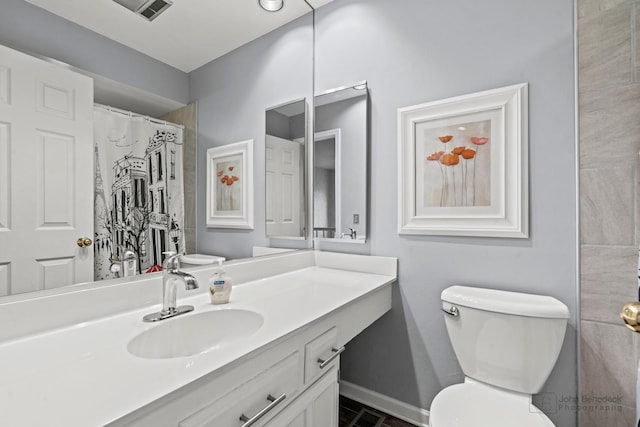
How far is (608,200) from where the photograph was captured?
1.16m

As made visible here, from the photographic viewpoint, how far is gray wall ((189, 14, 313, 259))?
132 centimetres

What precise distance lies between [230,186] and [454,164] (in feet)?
3.55

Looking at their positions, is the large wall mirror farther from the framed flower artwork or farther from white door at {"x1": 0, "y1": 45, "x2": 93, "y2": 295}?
the framed flower artwork

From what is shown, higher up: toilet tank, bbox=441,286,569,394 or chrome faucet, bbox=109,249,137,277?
chrome faucet, bbox=109,249,137,277

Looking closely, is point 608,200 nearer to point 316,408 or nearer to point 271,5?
point 316,408

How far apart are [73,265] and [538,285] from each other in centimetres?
173

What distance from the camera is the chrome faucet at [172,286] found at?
100 centimetres

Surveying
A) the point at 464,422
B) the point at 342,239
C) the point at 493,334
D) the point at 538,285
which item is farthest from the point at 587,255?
the point at 342,239

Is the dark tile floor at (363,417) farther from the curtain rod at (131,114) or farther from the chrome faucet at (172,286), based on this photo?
the curtain rod at (131,114)

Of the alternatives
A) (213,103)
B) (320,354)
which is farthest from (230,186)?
(320,354)

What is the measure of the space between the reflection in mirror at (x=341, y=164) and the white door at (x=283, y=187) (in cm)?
12

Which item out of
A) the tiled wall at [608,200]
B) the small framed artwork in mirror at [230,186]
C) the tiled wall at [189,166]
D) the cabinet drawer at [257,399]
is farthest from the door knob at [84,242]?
the tiled wall at [608,200]

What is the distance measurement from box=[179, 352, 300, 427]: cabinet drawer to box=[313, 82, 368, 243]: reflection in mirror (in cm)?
95

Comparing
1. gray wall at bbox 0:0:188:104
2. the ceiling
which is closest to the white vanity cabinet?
gray wall at bbox 0:0:188:104
